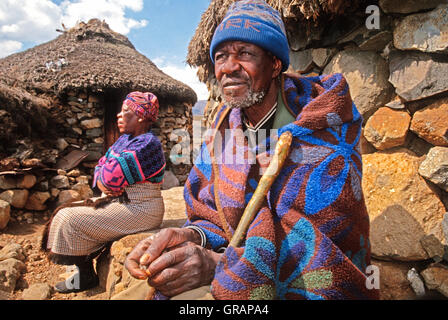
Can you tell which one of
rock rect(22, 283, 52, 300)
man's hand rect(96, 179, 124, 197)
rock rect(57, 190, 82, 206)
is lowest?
rock rect(22, 283, 52, 300)

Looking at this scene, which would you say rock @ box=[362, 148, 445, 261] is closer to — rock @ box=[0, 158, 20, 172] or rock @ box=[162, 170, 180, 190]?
rock @ box=[0, 158, 20, 172]

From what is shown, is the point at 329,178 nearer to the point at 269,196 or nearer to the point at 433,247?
the point at 269,196

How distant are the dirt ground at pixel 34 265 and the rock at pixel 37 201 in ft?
0.92

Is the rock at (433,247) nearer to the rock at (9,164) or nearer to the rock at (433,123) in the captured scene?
the rock at (433,123)

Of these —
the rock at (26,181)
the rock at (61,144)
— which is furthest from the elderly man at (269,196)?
the rock at (61,144)

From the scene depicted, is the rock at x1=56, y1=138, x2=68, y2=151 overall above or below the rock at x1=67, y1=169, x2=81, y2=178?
above

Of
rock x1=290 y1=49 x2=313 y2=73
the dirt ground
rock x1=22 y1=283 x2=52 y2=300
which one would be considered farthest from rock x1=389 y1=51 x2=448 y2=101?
rock x1=22 y1=283 x2=52 y2=300

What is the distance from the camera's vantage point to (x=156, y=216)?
2658mm

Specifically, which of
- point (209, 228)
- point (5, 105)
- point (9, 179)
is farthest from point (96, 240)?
point (5, 105)

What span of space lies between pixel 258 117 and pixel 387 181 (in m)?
1.28

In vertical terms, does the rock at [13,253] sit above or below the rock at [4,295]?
above

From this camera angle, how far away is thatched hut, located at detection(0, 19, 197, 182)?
5.86 m

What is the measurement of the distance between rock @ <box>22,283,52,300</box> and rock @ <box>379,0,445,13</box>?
4161 millimetres

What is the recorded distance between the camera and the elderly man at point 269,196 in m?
1.03
